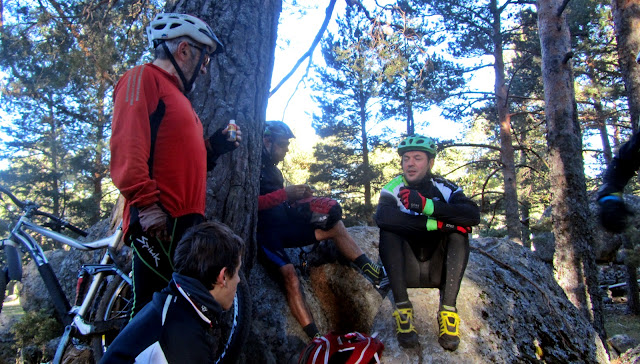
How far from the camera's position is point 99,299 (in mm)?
3182

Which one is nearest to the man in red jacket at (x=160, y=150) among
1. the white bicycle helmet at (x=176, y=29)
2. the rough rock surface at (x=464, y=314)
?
the white bicycle helmet at (x=176, y=29)

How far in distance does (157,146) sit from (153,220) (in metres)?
0.49

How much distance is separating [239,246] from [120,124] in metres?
0.96

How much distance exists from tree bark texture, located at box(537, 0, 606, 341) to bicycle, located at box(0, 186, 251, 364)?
5.69 meters

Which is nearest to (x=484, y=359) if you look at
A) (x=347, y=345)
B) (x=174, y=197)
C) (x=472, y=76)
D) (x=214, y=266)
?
(x=347, y=345)

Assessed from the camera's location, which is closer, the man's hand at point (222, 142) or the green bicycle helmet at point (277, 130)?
the man's hand at point (222, 142)

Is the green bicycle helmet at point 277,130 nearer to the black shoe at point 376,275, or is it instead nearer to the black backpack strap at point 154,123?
the black shoe at point 376,275

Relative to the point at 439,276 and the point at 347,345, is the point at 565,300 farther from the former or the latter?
the point at 347,345

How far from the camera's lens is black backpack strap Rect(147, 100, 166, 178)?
2.26 meters

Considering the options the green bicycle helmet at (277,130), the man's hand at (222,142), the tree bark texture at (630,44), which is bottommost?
the man's hand at (222,142)

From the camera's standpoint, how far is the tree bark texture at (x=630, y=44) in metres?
5.78

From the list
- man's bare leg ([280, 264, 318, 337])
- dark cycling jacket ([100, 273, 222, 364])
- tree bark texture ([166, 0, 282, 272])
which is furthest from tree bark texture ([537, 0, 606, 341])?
dark cycling jacket ([100, 273, 222, 364])

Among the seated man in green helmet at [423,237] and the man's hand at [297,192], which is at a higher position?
the man's hand at [297,192]

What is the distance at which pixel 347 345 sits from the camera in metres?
2.77
